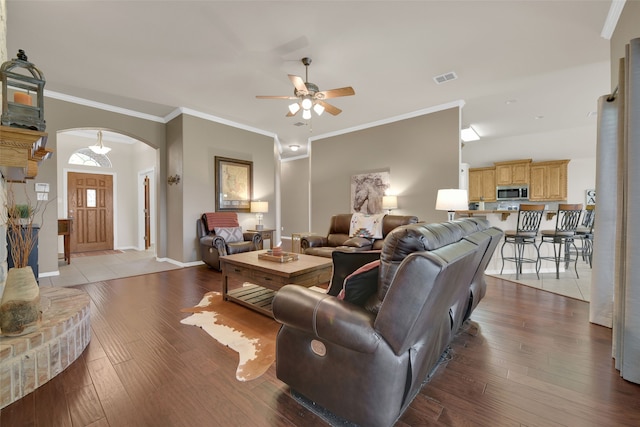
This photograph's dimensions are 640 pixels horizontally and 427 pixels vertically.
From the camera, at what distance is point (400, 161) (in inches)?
211

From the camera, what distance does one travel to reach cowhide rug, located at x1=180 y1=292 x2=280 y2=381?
1.88 metres

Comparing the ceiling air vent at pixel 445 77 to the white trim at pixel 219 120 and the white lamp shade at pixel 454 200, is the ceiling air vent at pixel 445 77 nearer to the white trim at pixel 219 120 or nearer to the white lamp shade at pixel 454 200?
the white lamp shade at pixel 454 200

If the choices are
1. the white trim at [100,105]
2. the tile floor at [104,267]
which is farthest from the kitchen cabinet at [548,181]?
the white trim at [100,105]

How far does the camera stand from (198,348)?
2.09 metres

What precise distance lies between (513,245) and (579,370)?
3212mm

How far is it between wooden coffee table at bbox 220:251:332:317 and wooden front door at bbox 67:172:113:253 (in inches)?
226

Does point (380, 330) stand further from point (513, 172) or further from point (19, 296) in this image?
point (513, 172)

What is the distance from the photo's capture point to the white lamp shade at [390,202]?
5.16 m

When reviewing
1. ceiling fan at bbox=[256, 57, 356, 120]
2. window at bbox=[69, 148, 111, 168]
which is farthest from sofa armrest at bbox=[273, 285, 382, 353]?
window at bbox=[69, 148, 111, 168]

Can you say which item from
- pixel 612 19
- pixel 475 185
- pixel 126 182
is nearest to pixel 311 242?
pixel 612 19

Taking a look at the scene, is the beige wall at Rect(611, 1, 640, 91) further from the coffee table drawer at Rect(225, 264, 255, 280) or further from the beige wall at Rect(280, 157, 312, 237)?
the beige wall at Rect(280, 157, 312, 237)

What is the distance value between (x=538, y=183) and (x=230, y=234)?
325 inches

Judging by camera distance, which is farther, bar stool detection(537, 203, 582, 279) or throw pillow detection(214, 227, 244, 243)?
throw pillow detection(214, 227, 244, 243)

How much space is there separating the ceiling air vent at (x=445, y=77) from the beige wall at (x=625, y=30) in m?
1.51
